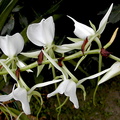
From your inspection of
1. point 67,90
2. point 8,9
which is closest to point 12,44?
point 67,90

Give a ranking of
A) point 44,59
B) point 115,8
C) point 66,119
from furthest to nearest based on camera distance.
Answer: point 66,119 → point 115,8 → point 44,59

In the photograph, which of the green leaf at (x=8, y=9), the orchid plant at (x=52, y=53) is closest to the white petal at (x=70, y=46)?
the orchid plant at (x=52, y=53)

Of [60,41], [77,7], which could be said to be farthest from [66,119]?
[77,7]

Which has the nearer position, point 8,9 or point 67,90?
point 67,90

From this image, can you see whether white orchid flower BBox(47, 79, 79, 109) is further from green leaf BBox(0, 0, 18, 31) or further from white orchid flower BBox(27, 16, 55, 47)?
green leaf BBox(0, 0, 18, 31)

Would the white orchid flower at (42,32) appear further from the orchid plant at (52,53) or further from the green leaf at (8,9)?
the green leaf at (8,9)

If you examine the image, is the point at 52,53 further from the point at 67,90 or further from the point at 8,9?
the point at 8,9

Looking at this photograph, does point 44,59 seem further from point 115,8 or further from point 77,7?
point 77,7
